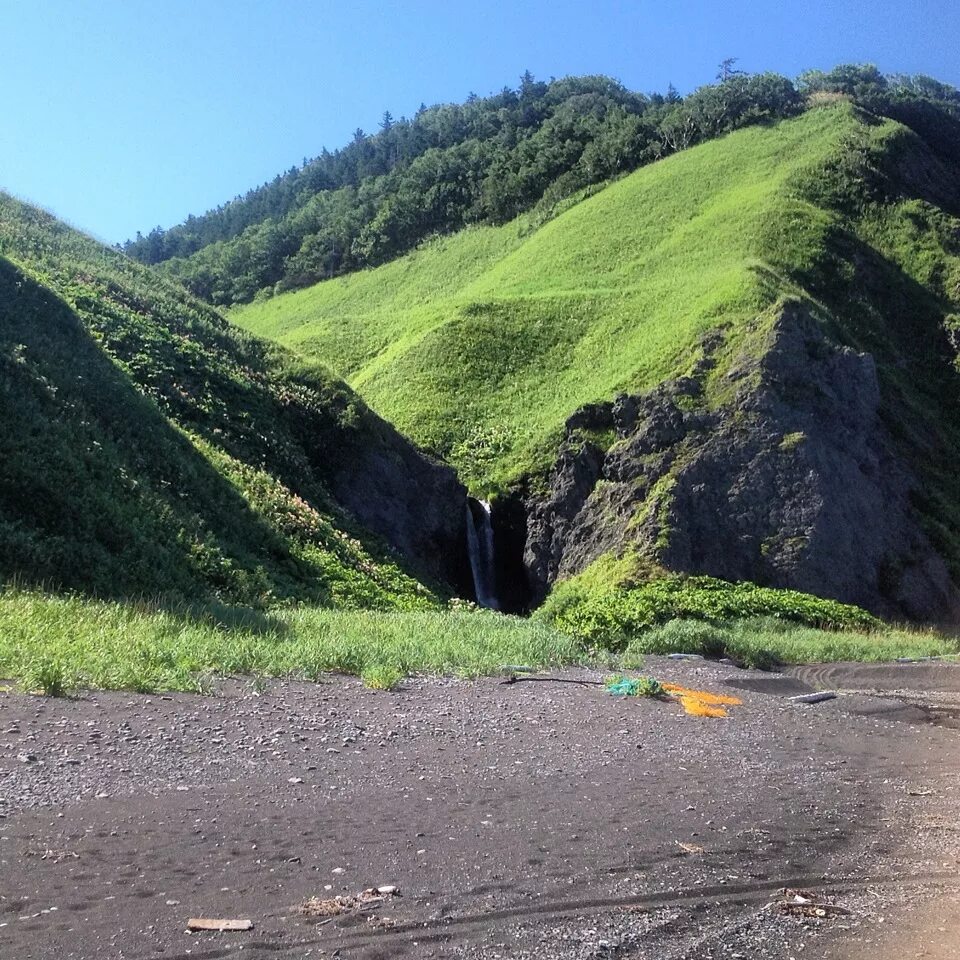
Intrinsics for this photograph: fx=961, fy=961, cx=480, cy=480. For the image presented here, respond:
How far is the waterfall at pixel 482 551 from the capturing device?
1162 inches

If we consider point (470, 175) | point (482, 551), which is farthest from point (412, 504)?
point (470, 175)

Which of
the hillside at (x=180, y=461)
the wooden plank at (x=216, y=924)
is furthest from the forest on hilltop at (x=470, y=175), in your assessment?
the wooden plank at (x=216, y=924)

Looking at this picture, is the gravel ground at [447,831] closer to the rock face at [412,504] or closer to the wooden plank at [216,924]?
the wooden plank at [216,924]

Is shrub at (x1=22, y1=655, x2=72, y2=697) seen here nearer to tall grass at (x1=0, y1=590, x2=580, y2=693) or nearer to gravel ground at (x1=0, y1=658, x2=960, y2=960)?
tall grass at (x1=0, y1=590, x2=580, y2=693)

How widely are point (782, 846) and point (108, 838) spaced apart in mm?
4171

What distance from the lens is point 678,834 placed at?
20.9ft

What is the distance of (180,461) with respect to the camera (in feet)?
74.9

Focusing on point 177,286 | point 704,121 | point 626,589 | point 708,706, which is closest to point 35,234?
point 177,286

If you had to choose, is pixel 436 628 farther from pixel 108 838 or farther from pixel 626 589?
pixel 108 838

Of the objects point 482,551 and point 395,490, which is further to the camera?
point 482,551

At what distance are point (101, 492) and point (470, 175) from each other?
77.3 m

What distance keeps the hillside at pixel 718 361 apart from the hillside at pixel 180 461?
170 inches

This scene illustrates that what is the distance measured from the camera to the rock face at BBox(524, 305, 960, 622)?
2552 centimetres

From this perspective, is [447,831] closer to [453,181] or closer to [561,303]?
[561,303]
